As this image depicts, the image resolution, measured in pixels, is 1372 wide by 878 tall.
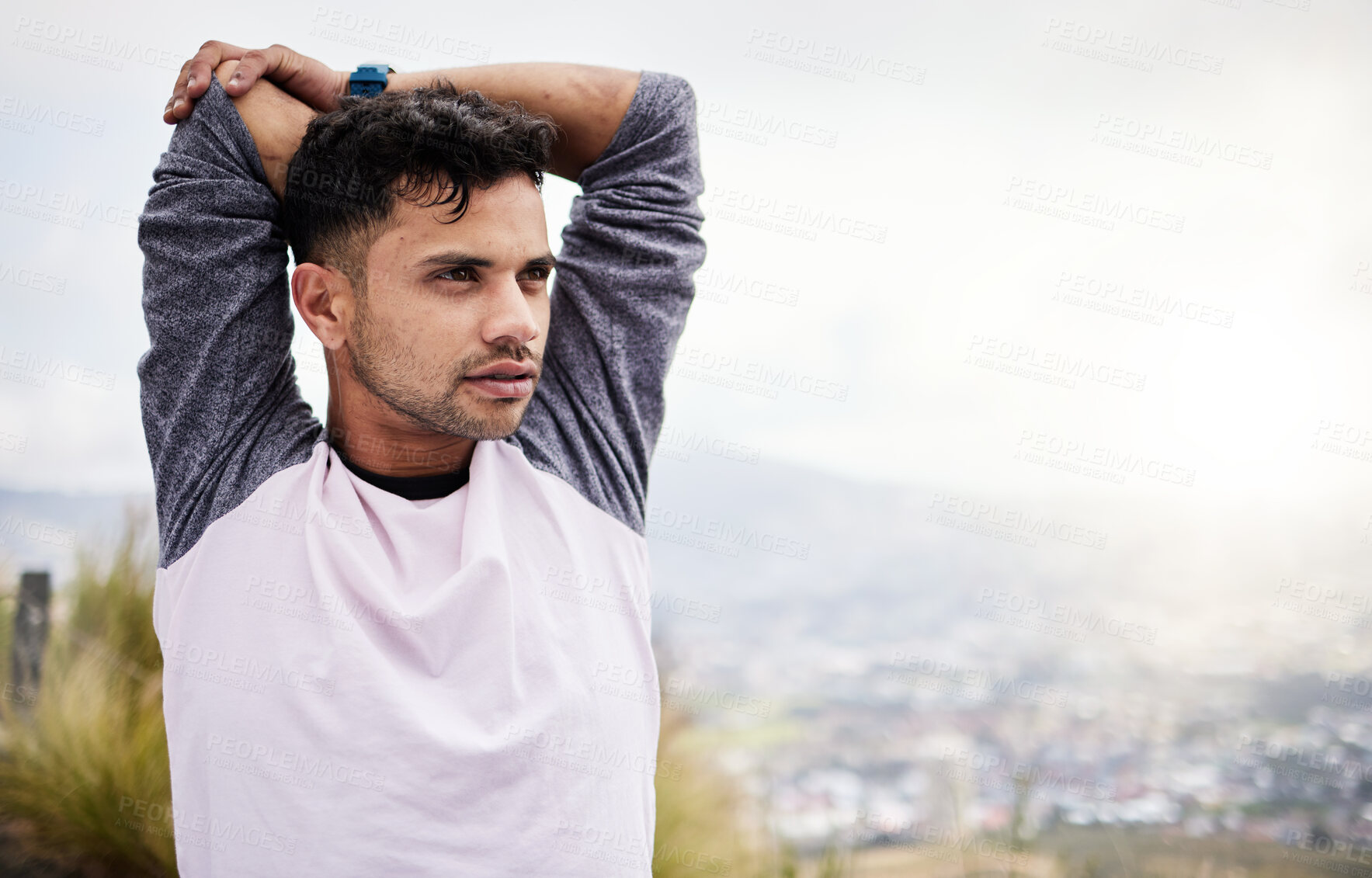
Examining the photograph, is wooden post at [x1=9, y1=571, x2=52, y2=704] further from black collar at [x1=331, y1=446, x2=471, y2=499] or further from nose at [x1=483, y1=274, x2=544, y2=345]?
nose at [x1=483, y1=274, x2=544, y2=345]

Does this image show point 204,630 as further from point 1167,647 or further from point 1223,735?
point 1223,735

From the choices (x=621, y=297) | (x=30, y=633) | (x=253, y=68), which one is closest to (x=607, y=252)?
(x=621, y=297)

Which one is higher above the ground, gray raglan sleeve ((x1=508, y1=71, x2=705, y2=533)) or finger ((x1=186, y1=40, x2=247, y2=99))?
finger ((x1=186, y1=40, x2=247, y2=99))

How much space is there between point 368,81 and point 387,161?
0.67ft

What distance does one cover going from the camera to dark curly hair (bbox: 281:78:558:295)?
99cm

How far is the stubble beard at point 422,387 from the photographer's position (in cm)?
100

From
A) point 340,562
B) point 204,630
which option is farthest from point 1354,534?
point 204,630

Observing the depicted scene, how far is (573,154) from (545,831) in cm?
80

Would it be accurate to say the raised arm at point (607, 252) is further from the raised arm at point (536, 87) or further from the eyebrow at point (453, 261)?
the eyebrow at point (453, 261)

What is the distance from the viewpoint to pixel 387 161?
3.26 ft

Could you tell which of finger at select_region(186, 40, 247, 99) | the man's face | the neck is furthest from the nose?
finger at select_region(186, 40, 247, 99)

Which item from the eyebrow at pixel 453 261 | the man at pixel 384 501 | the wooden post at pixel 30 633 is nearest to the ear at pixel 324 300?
the man at pixel 384 501

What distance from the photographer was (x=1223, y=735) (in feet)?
6.55

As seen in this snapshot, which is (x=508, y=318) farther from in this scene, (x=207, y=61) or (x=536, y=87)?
(x=207, y=61)
